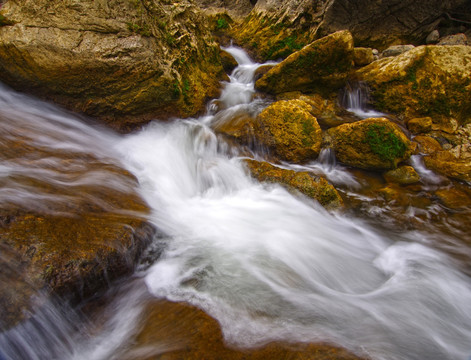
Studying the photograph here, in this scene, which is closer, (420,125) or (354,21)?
(420,125)

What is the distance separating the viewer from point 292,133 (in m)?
5.24

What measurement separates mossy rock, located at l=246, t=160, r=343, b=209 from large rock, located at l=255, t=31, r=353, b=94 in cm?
378

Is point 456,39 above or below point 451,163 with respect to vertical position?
above

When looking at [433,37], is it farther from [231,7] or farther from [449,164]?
[231,7]

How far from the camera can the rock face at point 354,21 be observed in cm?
958

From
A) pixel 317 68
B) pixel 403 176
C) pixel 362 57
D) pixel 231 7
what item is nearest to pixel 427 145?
pixel 403 176

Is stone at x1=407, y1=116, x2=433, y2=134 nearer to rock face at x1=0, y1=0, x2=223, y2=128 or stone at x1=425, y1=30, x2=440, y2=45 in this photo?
rock face at x1=0, y1=0, x2=223, y2=128

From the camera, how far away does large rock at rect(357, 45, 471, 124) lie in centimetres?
624

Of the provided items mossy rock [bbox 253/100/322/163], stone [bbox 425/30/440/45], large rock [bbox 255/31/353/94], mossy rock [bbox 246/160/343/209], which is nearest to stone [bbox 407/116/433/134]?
large rock [bbox 255/31/353/94]

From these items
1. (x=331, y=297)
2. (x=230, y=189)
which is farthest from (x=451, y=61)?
(x=331, y=297)

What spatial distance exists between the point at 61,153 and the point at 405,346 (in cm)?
459

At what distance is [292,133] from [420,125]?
362 centimetres

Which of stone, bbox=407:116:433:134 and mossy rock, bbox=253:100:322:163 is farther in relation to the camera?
stone, bbox=407:116:433:134

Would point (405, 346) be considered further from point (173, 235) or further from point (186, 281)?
point (173, 235)
